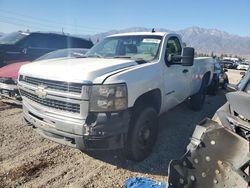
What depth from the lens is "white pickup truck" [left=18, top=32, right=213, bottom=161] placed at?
134 inches

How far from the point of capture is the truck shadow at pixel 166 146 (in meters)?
4.13

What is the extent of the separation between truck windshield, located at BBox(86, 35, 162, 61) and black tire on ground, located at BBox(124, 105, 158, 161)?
3.43 feet

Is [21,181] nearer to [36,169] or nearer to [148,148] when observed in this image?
[36,169]

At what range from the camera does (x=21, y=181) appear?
3.62 metres

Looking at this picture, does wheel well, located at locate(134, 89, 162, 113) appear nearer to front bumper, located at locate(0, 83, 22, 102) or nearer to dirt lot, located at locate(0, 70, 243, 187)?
dirt lot, located at locate(0, 70, 243, 187)

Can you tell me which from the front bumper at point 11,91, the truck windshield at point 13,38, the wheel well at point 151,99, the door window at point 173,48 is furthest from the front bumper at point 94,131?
the truck windshield at point 13,38

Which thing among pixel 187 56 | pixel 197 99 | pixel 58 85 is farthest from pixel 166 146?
pixel 197 99

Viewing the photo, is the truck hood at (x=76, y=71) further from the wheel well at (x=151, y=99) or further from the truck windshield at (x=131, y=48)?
the truck windshield at (x=131, y=48)

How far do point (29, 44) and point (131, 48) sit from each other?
6.90m

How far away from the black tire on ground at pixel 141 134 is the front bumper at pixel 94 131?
0.30 meters

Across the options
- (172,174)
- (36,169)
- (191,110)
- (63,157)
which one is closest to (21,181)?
(36,169)

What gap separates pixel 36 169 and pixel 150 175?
1689mm

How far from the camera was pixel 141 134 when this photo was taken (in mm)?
4094

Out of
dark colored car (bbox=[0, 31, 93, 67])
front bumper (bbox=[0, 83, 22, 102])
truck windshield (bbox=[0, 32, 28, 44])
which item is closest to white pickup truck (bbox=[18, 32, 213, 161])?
front bumper (bbox=[0, 83, 22, 102])
